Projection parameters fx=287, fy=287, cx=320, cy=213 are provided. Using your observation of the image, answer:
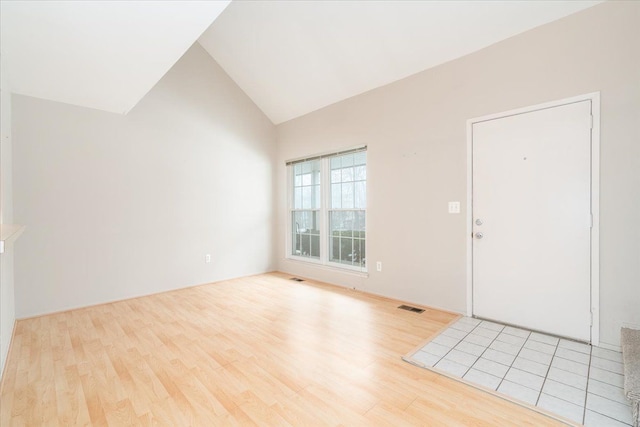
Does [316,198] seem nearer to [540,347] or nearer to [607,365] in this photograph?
[540,347]

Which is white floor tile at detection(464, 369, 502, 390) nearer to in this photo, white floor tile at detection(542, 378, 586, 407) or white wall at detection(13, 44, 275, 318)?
white floor tile at detection(542, 378, 586, 407)

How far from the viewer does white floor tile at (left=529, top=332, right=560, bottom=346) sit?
2.46 m

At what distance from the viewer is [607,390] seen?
181 cm

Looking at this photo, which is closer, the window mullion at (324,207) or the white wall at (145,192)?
the white wall at (145,192)

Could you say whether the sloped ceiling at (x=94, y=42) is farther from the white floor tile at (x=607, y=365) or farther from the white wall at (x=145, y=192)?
the white floor tile at (x=607, y=365)

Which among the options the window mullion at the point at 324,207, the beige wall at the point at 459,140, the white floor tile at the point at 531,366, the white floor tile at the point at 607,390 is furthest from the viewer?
the window mullion at the point at 324,207

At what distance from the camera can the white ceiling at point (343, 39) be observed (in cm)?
269

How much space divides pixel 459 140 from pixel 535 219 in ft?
3.52

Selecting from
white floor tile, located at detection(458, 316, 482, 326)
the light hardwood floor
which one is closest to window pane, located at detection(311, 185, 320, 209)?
the light hardwood floor

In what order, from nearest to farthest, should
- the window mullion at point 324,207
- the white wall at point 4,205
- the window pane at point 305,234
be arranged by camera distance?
1. the white wall at point 4,205
2. the window mullion at point 324,207
3. the window pane at point 305,234

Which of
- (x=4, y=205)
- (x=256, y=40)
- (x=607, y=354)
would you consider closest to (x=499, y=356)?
(x=607, y=354)

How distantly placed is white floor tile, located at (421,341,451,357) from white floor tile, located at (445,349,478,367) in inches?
1.7

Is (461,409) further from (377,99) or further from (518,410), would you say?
(377,99)

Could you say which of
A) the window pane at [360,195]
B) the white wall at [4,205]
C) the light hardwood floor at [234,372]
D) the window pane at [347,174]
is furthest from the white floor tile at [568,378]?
the white wall at [4,205]
